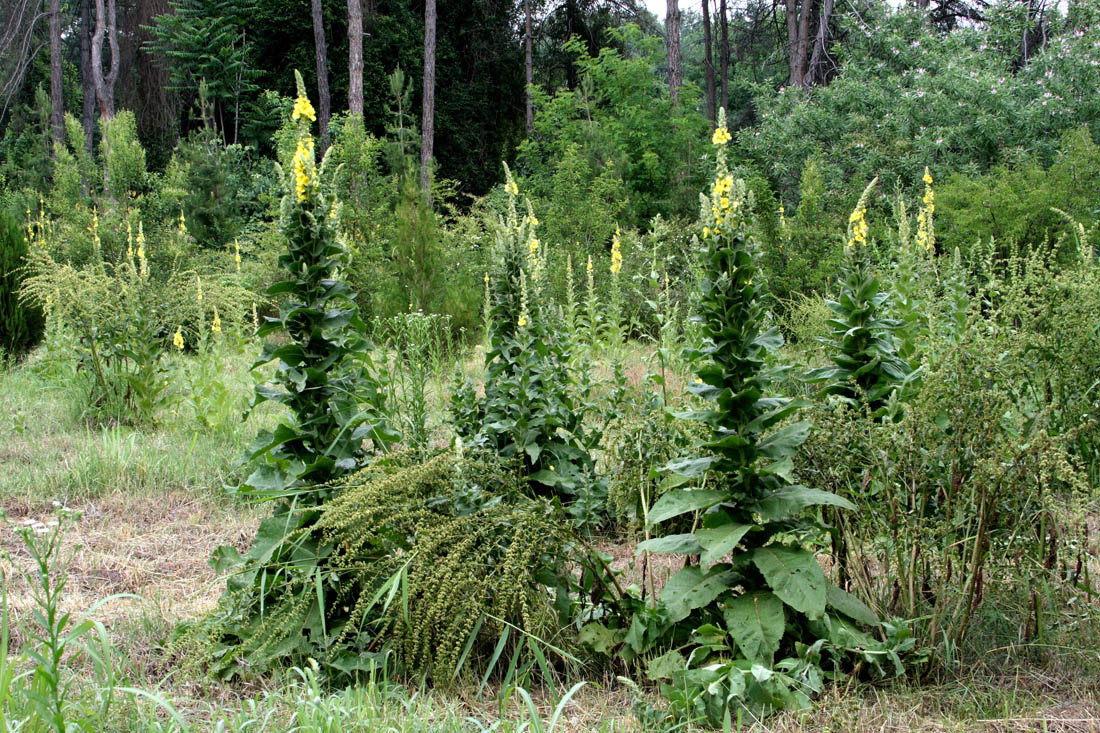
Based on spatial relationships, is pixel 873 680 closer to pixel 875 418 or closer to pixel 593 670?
pixel 593 670

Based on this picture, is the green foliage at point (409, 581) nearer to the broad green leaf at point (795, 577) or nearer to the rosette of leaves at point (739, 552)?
the rosette of leaves at point (739, 552)

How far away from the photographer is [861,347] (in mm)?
3240

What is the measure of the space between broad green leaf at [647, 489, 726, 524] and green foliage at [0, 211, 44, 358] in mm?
8056

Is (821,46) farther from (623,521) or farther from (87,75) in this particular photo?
(87,75)

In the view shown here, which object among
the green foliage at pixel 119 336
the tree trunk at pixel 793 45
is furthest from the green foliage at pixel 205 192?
the tree trunk at pixel 793 45

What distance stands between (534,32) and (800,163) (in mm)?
13276

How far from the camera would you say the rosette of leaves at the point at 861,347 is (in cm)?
316

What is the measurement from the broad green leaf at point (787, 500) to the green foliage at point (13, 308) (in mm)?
8302

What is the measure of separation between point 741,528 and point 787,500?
18cm

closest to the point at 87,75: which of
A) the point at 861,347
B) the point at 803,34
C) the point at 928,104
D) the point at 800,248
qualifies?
the point at 803,34

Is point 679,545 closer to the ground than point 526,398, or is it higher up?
closer to the ground

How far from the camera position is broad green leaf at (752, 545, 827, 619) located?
222 cm

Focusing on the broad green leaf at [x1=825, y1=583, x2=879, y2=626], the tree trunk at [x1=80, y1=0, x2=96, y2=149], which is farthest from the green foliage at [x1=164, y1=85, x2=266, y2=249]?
the broad green leaf at [x1=825, y1=583, x2=879, y2=626]

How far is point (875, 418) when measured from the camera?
325 cm
